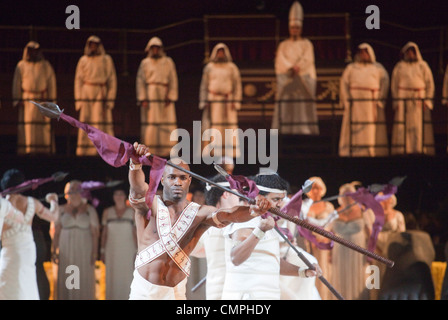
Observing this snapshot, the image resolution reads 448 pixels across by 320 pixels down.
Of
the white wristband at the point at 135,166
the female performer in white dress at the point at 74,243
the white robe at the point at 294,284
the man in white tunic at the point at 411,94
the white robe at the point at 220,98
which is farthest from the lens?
the man in white tunic at the point at 411,94

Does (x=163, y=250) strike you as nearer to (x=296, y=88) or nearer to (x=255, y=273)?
(x=255, y=273)

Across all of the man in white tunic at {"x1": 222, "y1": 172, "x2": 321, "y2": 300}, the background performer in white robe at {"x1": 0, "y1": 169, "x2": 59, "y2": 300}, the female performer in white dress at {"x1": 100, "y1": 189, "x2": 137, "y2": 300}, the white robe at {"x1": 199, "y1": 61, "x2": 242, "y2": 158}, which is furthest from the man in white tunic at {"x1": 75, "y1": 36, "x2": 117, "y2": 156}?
the man in white tunic at {"x1": 222, "y1": 172, "x2": 321, "y2": 300}

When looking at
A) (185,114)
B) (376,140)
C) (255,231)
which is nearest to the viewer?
(255,231)

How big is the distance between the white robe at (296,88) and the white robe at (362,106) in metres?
0.39

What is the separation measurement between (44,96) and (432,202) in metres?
4.89

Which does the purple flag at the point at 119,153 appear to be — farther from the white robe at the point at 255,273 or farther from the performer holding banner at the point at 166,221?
the white robe at the point at 255,273

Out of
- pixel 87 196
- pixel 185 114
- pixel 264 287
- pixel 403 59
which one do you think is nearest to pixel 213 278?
pixel 264 287

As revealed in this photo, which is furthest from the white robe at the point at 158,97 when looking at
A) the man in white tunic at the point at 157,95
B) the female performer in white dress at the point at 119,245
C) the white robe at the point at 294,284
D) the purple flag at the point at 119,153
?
the purple flag at the point at 119,153

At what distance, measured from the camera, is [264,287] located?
5.36m

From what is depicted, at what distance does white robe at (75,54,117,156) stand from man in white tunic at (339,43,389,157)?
9.40 feet

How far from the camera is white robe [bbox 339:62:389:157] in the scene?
11.1 metres

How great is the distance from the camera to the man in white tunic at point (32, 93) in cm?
1132
